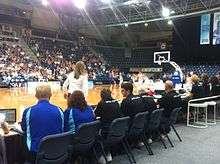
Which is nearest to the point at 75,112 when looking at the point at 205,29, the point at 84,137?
the point at 84,137

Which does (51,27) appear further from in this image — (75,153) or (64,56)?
(75,153)

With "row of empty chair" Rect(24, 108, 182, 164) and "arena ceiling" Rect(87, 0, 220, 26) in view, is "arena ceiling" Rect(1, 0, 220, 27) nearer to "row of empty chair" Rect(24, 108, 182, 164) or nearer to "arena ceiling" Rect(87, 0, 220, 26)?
"arena ceiling" Rect(87, 0, 220, 26)

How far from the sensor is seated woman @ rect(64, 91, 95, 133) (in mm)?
4230

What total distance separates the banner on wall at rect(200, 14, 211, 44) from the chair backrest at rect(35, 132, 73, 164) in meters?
19.6

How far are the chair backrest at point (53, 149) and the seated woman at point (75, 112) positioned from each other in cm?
54

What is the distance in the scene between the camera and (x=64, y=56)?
27516mm

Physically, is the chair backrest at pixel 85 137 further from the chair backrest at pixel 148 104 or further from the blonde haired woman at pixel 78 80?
the blonde haired woman at pixel 78 80

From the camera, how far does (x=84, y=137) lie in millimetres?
4172

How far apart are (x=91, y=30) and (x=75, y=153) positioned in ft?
93.7

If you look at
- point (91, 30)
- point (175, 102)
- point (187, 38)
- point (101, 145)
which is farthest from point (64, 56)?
point (101, 145)

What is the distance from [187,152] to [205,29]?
1737cm

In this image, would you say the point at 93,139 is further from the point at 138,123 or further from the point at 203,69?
the point at 203,69

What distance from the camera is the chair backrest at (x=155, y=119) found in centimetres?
569

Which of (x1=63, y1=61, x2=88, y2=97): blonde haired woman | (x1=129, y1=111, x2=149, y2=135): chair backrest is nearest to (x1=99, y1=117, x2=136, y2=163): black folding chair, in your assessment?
(x1=129, y1=111, x2=149, y2=135): chair backrest
